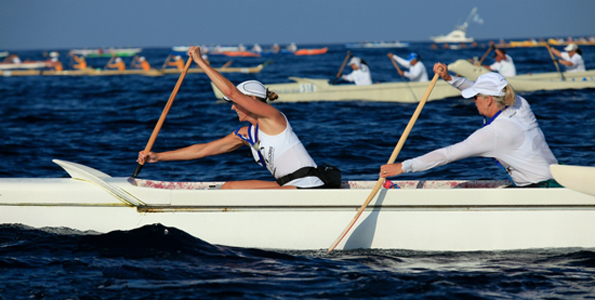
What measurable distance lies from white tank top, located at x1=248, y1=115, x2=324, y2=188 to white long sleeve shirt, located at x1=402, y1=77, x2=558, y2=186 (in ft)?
2.56

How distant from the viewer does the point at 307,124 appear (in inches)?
482

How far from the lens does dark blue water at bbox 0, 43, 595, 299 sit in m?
3.80

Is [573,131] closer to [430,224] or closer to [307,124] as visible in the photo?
[307,124]

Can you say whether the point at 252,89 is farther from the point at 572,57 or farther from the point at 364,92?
the point at 572,57

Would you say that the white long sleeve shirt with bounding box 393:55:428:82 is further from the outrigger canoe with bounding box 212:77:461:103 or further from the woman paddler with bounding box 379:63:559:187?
the woman paddler with bounding box 379:63:559:187

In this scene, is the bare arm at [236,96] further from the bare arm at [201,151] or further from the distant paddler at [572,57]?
the distant paddler at [572,57]

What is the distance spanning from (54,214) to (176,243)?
105 cm

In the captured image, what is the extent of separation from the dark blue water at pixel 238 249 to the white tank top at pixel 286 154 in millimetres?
563

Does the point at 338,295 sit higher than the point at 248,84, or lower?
lower

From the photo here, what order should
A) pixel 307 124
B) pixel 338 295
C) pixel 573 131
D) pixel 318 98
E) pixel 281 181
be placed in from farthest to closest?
1. pixel 318 98
2. pixel 307 124
3. pixel 573 131
4. pixel 281 181
5. pixel 338 295

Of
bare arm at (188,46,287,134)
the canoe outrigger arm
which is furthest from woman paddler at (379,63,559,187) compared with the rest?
the canoe outrigger arm

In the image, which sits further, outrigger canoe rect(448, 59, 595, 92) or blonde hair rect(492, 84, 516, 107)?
outrigger canoe rect(448, 59, 595, 92)

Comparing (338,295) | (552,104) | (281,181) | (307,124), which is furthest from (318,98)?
(338,295)

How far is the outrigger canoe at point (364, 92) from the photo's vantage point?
14.4 meters
